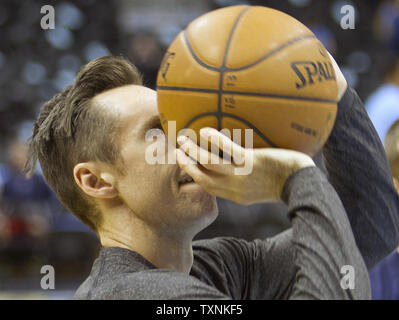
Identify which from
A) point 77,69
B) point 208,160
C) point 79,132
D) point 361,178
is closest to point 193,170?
point 208,160

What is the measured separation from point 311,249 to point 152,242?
23.8 inches

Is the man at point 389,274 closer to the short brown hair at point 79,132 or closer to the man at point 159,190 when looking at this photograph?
the man at point 159,190

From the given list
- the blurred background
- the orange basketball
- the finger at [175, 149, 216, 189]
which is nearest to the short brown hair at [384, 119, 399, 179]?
the blurred background

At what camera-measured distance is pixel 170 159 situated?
69.4 inches

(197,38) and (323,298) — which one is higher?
(197,38)

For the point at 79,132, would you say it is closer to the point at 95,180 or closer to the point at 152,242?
the point at 95,180

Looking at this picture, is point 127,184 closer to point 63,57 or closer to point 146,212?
point 146,212

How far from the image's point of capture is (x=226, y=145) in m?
1.41

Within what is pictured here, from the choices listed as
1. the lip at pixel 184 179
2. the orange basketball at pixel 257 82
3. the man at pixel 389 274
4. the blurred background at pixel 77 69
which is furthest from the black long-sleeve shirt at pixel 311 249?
the blurred background at pixel 77 69

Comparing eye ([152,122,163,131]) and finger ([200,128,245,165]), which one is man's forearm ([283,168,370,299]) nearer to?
finger ([200,128,245,165])

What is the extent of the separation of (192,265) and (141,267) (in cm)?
28

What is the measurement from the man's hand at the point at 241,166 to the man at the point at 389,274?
1679 millimetres

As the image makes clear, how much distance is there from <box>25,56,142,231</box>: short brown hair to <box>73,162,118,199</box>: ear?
0.11 ft

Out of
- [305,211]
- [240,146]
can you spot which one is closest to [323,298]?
[305,211]
